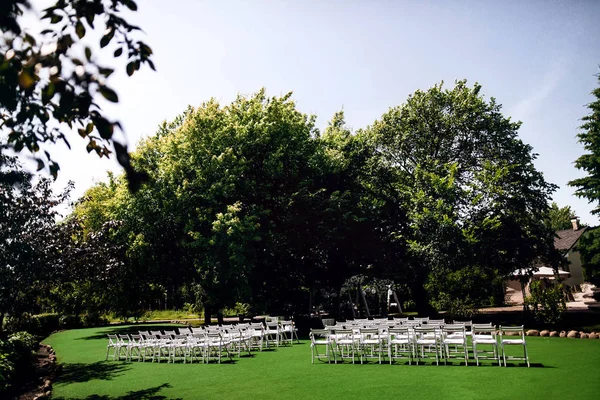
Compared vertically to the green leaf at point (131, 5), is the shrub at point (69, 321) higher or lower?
lower

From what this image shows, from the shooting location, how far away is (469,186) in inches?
1043

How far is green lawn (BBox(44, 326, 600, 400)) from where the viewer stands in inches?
350

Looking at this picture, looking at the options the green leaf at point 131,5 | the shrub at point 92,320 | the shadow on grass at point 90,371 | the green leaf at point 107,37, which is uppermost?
the green leaf at point 131,5

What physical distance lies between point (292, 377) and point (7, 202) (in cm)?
863

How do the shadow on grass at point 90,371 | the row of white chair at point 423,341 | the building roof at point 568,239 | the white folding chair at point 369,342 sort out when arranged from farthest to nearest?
1. the building roof at point 568,239
2. the shadow on grass at point 90,371
3. the white folding chair at point 369,342
4. the row of white chair at point 423,341

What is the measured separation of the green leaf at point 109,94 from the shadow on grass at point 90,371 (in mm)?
12529

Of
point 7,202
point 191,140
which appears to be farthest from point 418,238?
point 7,202

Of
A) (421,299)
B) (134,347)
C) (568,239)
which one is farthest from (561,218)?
(134,347)

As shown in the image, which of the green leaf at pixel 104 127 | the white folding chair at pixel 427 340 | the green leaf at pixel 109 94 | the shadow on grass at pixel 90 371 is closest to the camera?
the green leaf at pixel 109 94

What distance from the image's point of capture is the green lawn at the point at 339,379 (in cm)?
890

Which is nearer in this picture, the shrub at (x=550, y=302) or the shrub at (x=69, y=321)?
the shrub at (x=550, y=302)

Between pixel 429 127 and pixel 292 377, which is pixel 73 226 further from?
pixel 429 127

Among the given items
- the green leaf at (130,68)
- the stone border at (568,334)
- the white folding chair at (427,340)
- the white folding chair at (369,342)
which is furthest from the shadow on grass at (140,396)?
the stone border at (568,334)

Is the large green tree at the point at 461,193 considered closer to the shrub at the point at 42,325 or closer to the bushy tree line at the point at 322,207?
the bushy tree line at the point at 322,207
